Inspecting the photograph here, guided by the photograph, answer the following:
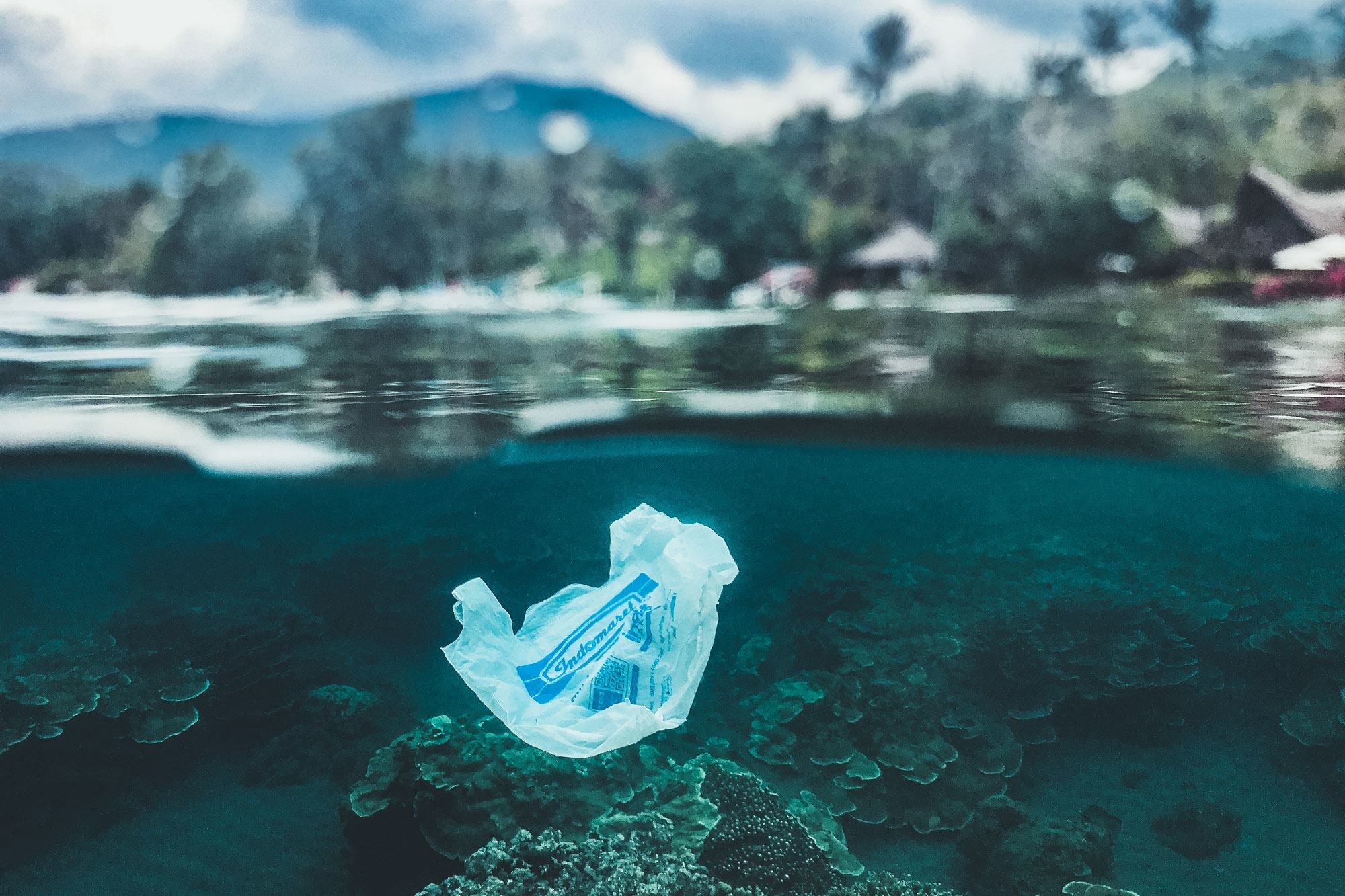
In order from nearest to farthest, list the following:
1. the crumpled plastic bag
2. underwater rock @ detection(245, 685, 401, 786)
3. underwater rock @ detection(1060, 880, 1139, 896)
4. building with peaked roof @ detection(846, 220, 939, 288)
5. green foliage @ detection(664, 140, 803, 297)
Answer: the crumpled plastic bag, underwater rock @ detection(1060, 880, 1139, 896), underwater rock @ detection(245, 685, 401, 786), green foliage @ detection(664, 140, 803, 297), building with peaked roof @ detection(846, 220, 939, 288)

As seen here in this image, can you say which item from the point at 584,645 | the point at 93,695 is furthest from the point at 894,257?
the point at 584,645

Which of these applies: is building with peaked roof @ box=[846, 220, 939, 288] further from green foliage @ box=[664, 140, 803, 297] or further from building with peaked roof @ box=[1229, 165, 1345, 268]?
building with peaked roof @ box=[1229, 165, 1345, 268]

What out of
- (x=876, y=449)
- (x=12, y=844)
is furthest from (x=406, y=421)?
(x=876, y=449)

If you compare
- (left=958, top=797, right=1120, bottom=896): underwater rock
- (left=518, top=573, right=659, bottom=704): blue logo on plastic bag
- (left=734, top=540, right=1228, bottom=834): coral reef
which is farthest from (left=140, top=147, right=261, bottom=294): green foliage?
(left=958, top=797, right=1120, bottom=896): underwater rock

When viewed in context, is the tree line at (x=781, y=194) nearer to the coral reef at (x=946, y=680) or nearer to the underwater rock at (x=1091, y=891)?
the coral reef at (x=946, y=680)

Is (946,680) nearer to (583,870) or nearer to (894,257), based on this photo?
(583,870)

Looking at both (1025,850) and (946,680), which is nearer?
(1025,850)

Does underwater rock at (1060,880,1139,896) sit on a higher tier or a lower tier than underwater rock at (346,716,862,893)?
lower
